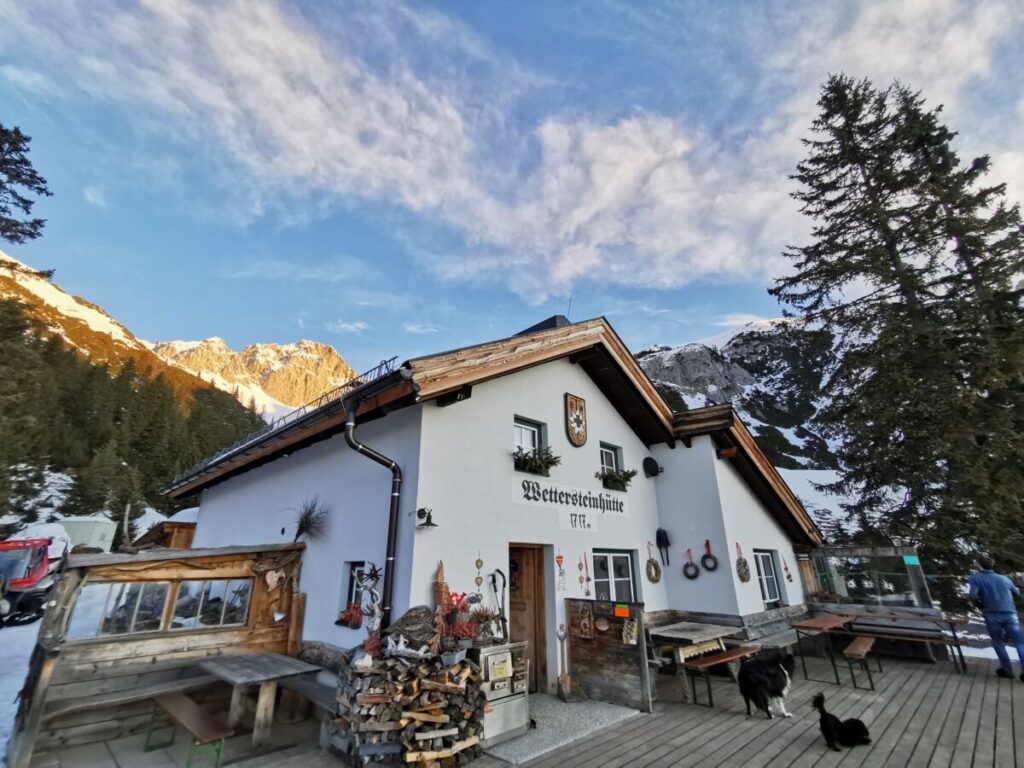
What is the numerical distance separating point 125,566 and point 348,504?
2.81 m

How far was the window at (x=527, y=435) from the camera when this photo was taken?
7.27m

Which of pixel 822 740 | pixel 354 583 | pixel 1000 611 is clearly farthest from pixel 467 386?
pixel 1000 611

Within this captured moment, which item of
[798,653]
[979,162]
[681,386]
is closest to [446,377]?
[798,653]

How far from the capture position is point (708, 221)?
11.9 m

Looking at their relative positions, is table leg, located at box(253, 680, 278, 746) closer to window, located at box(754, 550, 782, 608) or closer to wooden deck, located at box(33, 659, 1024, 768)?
wooden deck, located at box(33, 659, 1024, 768)

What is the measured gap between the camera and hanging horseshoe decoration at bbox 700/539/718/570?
8445 millimetres

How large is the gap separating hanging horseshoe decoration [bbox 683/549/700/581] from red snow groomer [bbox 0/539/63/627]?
16503 millimetres

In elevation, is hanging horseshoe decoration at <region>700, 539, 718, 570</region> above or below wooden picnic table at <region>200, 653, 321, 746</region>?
above

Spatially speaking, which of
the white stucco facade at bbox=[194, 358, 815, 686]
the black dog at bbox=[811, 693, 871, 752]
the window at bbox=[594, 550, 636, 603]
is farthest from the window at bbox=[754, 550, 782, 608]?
the black dog at bbox=[811, 693, 871, 752]

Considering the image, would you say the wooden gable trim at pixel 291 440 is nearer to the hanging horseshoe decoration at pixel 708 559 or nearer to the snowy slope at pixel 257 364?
the hanging horseshoe decoration at pixel 708 559

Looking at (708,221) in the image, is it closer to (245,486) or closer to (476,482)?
(476,482)

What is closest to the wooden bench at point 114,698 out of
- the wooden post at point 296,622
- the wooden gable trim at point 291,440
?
the wooden post at point 296,622

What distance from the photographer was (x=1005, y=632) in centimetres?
684

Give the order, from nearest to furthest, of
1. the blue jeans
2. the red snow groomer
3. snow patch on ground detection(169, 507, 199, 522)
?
the blue jeans
the red snow groomer
snow patch on ground detection(169, 507, 199, 522)
